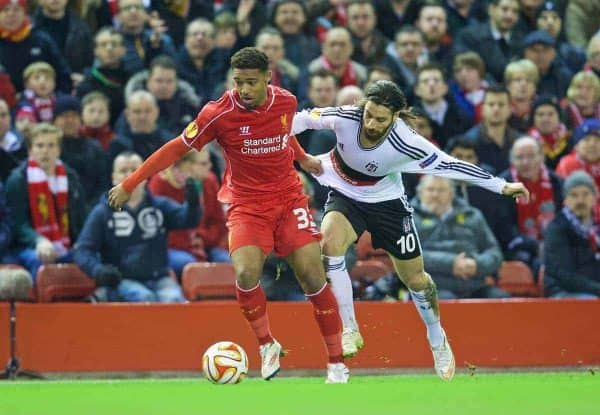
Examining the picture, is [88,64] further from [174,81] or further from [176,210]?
[176,210]

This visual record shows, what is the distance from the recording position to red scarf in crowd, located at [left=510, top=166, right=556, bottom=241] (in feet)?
47.4

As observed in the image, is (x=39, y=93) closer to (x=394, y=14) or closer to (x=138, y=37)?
(x=138, y=37)

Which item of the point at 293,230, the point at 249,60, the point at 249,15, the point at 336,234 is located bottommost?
the point at 336,234

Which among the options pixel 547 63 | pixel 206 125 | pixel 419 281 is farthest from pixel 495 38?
pixel 206 125

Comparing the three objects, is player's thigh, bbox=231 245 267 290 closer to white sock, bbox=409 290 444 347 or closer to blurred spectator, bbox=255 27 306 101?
white sock, bbox=409 290 444 347

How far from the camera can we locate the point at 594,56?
651 inches

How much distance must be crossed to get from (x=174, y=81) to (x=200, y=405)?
6363mm

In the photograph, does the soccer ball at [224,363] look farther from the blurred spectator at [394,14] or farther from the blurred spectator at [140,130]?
the blurred spectator at [394,14]

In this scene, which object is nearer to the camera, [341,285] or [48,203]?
[341,285]

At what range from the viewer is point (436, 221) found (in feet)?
44.0

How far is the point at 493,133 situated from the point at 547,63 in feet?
6.87

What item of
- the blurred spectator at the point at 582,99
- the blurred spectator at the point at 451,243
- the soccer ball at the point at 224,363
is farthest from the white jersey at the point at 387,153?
the blurred spectator at the point at 582,99

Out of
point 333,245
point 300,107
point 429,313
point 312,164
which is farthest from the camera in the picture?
point 300,107

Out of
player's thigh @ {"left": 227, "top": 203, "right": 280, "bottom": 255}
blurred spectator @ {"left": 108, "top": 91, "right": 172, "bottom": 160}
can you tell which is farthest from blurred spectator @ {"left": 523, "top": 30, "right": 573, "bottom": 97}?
player's thigh @ {"left": 227, "top": 203, "right": 280, "bottom": 255}
